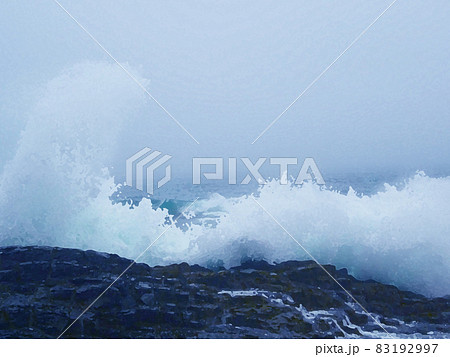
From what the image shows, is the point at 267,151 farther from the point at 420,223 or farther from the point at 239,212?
the point at 420,223

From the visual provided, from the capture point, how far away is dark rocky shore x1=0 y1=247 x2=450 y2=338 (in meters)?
2.66

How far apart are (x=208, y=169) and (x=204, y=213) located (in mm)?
277

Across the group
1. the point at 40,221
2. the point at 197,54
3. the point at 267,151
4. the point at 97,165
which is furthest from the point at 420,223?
the point at 40,221

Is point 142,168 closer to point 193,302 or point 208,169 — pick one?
point 208,169

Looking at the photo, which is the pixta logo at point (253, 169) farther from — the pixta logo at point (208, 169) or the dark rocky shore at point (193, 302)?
the dark rocky shore at point (193, 302)

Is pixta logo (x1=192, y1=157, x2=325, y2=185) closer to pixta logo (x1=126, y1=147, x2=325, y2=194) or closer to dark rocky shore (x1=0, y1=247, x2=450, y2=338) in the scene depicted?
pixta logo (x1=126, y1=147, x2=325, y2=194)

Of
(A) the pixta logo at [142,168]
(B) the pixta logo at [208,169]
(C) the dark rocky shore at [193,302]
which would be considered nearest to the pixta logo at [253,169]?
(B) the pixta logo at [208,169]

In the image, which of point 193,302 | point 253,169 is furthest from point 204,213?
point 193,302

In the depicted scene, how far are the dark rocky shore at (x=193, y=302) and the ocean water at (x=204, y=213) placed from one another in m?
0.08

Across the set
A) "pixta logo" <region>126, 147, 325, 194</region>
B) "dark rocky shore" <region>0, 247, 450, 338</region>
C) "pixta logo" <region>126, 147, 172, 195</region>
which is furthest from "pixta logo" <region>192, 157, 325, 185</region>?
"dark rocky shore" <region>0, 247, 450, 338</region>

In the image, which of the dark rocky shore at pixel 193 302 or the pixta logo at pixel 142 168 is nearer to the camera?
the dark rocky shore at pixel 193 302

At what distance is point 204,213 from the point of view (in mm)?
2764

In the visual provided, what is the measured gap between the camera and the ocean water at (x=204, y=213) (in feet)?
8.84

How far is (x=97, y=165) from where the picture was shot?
281 centimetres
